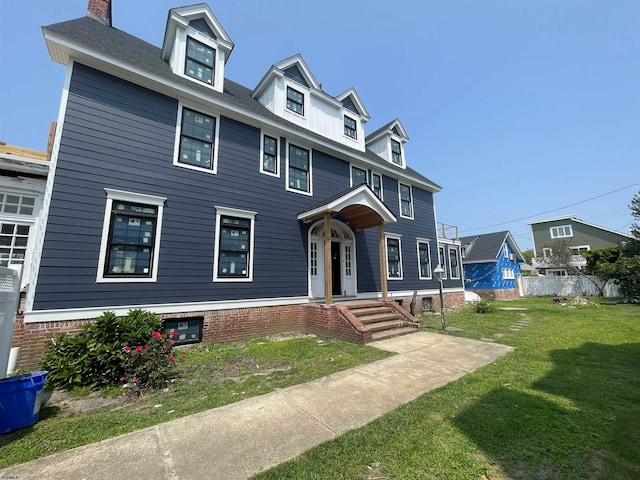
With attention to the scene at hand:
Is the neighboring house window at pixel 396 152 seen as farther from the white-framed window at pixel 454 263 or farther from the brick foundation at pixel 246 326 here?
the brick foundation at pixel 246 326

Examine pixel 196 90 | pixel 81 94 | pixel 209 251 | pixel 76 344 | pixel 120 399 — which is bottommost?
pixel 120 399

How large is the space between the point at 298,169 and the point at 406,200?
6735mm

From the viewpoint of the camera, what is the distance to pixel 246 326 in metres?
7.96

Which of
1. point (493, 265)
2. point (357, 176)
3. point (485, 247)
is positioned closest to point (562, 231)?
point (485, 247)

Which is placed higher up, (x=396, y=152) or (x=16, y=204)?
(x=396, y=152)

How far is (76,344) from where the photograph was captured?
4766mm

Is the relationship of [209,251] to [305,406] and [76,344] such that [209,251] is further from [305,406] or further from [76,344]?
[305,406]

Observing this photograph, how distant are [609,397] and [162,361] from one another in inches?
279

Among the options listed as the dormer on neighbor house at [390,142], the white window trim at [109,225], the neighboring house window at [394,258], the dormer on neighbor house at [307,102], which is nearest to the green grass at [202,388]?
the white window trim at [109,225]

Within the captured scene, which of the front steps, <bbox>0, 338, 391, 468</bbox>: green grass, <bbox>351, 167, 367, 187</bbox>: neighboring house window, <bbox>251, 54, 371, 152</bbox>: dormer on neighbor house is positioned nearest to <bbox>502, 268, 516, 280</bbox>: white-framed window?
<bbox>351, 167, 367, 187</bbox>: neighboring house window

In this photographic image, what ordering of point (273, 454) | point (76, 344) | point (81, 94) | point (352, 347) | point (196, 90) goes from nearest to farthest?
point (273, 454) < point (76, 344) < point (81, 94) < point (352, 347) < point (196, 90)

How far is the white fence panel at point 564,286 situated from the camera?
21.4 m

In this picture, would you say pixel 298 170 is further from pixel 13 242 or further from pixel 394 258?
pixel 13 242

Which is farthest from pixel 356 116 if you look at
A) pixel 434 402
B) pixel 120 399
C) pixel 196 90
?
pixel 120 399
